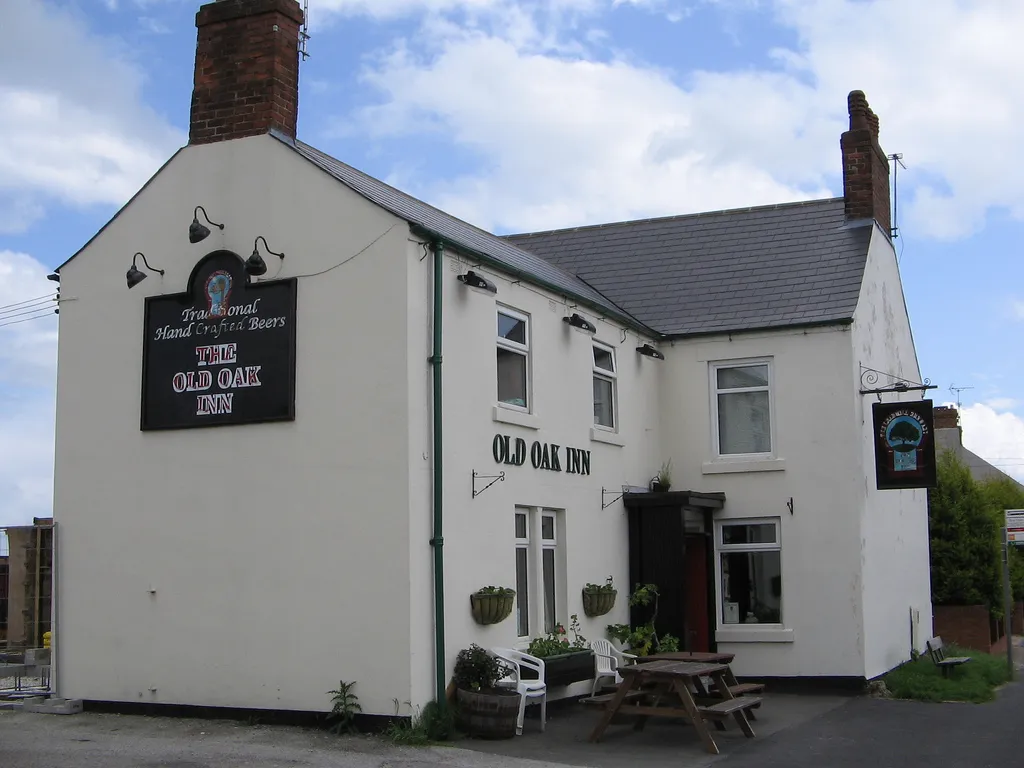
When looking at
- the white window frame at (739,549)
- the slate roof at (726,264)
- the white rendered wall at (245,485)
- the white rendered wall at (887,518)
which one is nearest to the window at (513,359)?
the white rendered wall at (245,485)

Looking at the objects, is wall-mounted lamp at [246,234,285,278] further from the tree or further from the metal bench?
the tree

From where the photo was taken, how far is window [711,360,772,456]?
1795 centimetres

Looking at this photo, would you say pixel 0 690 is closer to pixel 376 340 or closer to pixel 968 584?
pixel 376 340

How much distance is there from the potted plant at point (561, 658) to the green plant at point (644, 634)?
4.07 ft

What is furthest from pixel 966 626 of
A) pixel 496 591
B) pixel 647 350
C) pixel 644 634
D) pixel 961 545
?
pixel 496 591

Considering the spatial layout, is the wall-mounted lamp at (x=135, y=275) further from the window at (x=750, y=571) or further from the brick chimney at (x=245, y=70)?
the window at (x=750, y=571)

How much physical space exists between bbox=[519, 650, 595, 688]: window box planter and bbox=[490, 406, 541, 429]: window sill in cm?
267

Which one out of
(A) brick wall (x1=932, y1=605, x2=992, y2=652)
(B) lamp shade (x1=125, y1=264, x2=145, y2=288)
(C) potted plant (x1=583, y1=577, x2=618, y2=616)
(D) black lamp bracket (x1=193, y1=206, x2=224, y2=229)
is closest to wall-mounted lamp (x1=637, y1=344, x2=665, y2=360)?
(C) potted plant (x1=583, y1=577, x2=618, y2=616)

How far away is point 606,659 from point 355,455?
4.94 meters

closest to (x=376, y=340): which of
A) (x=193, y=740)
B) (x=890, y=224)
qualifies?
(x=193, y=740)

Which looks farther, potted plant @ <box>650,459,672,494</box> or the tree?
the tree

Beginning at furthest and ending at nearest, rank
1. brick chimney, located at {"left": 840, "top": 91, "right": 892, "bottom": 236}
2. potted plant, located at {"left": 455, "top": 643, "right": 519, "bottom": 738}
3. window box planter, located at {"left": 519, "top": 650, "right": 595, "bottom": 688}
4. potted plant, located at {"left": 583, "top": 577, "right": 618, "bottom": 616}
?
brick chimney, located at {"left": 840, "top": 91, "right": 892, "bottom": 236}
potted plant, located at {"left": 583, "top": 577, "right": 618, "bottom": 616}
window box planter, located at {"left": 519, "top": 650, "right": 595, "bottom": 688}
potted plant, located at {"left": 455, "top": 643, "right": 519, "bottom": 738}

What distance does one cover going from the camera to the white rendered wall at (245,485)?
40.5 feet

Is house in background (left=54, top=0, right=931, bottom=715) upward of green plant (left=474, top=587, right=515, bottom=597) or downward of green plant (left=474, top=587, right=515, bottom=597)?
upward
